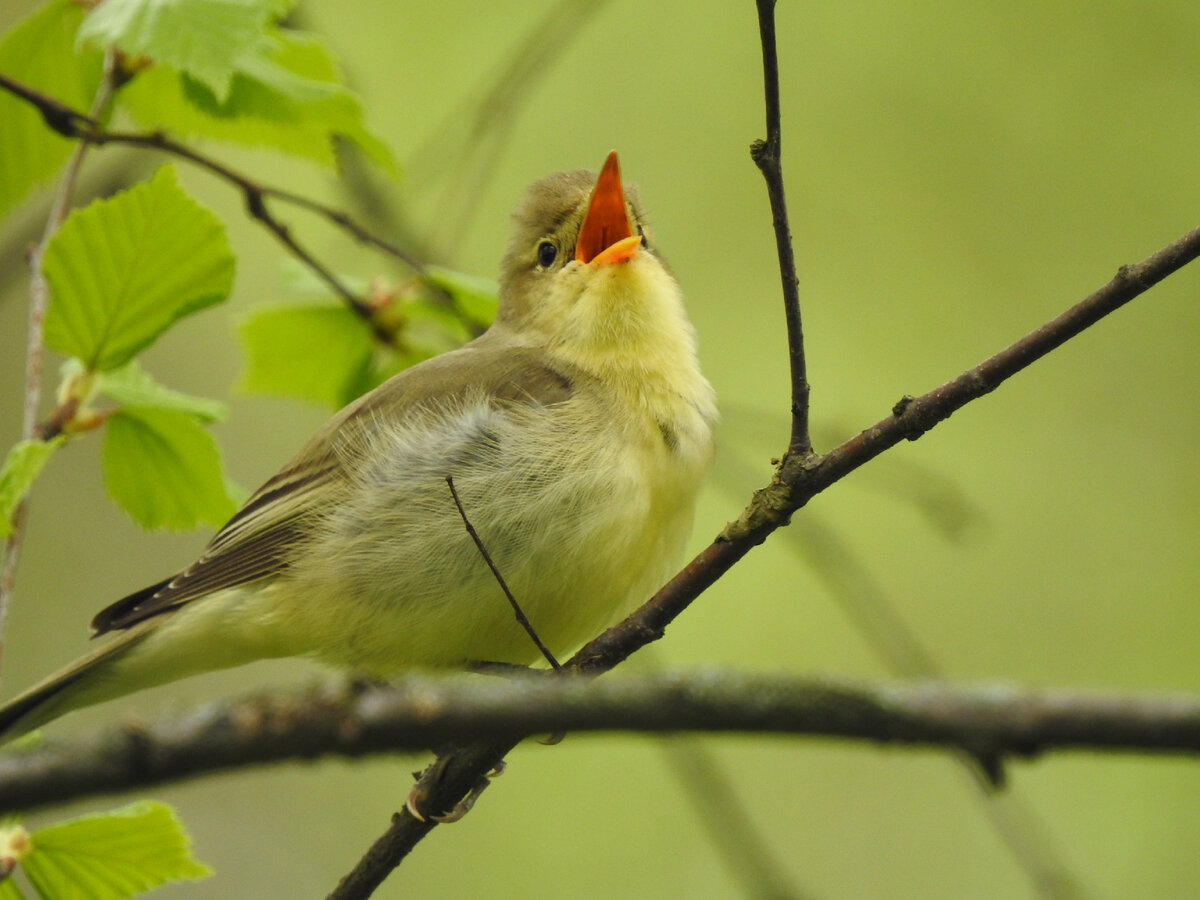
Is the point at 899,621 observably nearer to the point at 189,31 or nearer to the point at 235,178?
the point at 235,178

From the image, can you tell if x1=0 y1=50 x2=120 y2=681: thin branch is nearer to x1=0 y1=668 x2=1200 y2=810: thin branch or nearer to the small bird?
the small bird

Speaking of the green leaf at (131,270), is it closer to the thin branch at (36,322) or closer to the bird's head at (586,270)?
the thin branch at (36,322)

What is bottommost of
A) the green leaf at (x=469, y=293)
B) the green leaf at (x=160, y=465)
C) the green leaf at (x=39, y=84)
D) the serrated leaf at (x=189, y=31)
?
the green leaf at (x=160, y=465)

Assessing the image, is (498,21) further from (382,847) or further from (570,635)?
(382,847)

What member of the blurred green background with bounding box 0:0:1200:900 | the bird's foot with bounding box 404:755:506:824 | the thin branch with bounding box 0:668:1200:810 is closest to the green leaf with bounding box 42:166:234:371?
the bird's foot with bounding box 404:755:506:824

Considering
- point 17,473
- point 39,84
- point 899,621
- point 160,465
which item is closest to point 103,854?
point 17,473

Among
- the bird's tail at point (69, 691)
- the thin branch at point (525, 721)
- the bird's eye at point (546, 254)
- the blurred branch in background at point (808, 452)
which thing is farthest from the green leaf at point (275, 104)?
the thin branch at point (525, 721)

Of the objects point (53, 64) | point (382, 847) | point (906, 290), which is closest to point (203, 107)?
point (53, 64)

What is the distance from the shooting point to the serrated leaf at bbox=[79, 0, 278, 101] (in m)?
2.86

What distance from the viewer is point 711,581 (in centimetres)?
238

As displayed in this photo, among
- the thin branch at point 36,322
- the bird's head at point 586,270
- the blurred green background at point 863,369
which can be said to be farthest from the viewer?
the blurred green background at point 863,369

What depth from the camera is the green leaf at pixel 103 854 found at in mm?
2539

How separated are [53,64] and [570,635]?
220 cm

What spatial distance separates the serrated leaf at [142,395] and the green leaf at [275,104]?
28.6 inches
